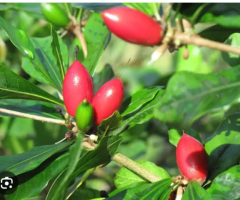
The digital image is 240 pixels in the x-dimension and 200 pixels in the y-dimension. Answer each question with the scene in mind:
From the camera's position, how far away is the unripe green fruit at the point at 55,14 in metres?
1.41

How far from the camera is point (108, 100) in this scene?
3.50 ft

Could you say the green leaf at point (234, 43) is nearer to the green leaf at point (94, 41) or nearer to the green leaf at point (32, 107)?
the green leaf at point (94, 41)

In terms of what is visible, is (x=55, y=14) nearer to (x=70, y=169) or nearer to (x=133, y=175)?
(x=133, y=175)

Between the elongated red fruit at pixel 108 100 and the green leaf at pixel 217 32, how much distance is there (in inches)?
8.7

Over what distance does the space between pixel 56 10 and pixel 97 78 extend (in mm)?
300

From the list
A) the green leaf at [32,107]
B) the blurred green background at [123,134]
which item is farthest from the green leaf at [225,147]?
the blurred green background at [123,134]

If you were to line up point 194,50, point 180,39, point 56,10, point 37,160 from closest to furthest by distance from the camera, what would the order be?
point 180,39 < point 37,160 < point 56,10 < point 194,50

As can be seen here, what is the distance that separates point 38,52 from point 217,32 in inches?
20.7

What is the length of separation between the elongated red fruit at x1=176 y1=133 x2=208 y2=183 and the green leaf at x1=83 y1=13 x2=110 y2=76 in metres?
0.34

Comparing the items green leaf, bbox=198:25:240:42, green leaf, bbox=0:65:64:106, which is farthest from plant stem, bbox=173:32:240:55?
green leaf, bbox=0:65:64:106

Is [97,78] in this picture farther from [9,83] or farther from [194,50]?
[194,50]

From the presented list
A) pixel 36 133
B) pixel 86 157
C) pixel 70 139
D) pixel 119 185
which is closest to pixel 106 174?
pixel 36 133

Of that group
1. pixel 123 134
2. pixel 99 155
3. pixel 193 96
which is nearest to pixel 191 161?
pixel 99 155

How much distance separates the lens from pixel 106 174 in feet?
6.85
